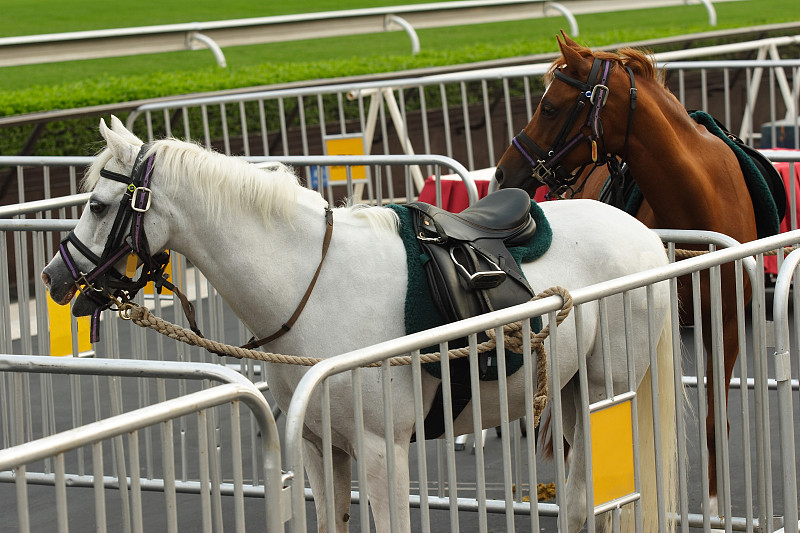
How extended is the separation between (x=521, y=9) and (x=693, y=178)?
409 inches

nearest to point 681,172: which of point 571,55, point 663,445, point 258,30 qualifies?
point 571,55

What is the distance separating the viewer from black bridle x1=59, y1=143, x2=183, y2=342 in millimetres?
3953

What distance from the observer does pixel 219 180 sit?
3980mm

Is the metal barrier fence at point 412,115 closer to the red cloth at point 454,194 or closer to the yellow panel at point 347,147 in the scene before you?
the yellow panel at point 347,147

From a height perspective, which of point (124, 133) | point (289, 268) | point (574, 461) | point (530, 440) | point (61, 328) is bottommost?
point (574, 461)

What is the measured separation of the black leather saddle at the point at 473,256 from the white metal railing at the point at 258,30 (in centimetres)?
779

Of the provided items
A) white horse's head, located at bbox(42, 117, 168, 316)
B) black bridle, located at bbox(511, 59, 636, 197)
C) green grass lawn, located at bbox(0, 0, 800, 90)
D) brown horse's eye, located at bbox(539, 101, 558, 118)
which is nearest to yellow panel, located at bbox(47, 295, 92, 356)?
white horse's head, located at bbox(42, 117, 168, 316)

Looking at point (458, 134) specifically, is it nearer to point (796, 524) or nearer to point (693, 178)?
point (693, 178)

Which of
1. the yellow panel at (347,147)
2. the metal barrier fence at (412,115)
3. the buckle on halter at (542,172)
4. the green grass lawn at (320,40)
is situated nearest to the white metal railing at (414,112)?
the metal barrier fence at (412,115)

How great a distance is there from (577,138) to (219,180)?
7.59ft

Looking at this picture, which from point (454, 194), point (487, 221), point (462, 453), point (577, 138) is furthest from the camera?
point (454, 194)

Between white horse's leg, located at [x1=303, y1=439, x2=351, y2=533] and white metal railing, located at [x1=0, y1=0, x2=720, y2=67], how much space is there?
7.91 m

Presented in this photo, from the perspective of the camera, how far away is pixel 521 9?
15.5 meters

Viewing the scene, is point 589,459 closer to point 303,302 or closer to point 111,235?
point 303,302
